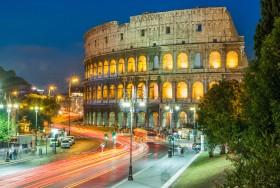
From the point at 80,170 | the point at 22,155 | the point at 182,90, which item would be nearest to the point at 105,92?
the point at 182,90

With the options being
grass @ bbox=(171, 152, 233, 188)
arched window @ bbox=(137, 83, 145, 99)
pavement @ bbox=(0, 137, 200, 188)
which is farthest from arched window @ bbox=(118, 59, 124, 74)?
grass @ bbox=(171, 152, 233, 188)

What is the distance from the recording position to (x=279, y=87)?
41.8 feet

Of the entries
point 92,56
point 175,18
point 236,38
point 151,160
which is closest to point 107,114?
point 92,56

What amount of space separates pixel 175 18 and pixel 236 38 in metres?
11.5

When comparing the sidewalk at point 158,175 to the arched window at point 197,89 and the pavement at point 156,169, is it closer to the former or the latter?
the pavement at point 156,169

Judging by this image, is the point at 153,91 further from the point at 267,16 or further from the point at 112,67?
the point at 267,16

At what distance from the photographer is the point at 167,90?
2968 inches

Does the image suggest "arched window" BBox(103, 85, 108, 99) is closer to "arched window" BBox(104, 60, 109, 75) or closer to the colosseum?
the colosseum

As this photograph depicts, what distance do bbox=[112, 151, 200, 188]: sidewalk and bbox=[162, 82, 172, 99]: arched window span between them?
122 ft

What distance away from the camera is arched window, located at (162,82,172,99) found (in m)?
74.6

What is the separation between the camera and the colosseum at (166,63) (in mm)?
70188

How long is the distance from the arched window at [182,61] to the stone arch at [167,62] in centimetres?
164

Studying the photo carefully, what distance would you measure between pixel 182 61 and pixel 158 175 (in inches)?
1872

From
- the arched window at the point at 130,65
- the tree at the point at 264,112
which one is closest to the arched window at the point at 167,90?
the arched window at the point at 130,65
